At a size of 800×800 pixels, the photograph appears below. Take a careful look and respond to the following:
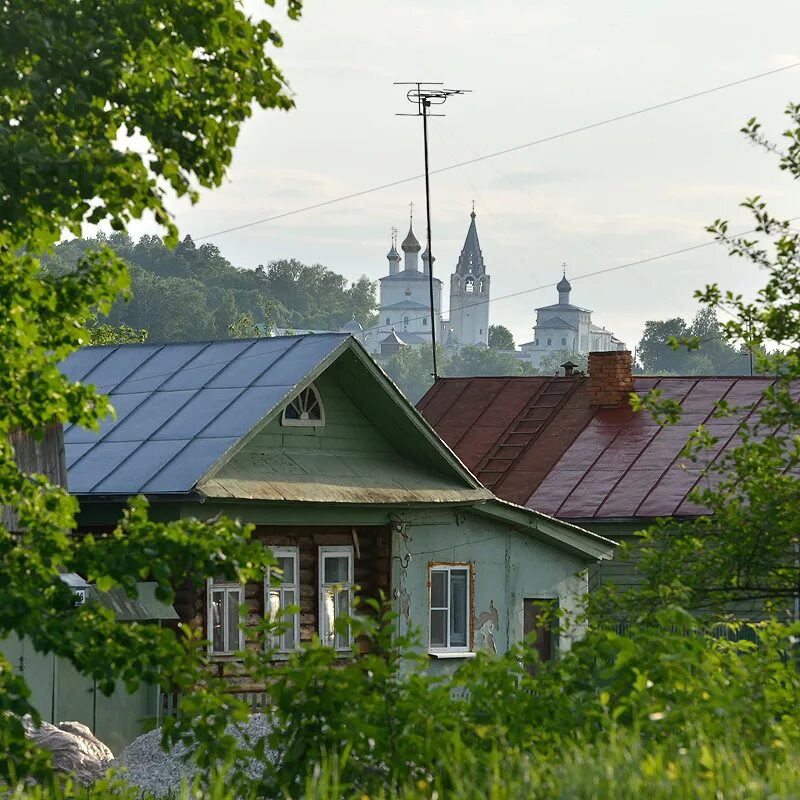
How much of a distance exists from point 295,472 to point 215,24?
36.1 feet

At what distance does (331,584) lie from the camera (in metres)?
19.5

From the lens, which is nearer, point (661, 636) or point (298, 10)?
point (661, 636)

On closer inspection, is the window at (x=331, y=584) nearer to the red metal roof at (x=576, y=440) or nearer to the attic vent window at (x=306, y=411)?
the attic vent window at (x=306, y=411)

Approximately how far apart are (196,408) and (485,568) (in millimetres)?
4820

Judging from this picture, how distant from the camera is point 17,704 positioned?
297 inches

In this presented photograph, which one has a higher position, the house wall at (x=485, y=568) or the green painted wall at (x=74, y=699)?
the house wall at (x=485, y=568)

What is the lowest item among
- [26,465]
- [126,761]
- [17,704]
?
[126,761]

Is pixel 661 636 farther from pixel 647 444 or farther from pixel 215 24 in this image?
pixel 647 444

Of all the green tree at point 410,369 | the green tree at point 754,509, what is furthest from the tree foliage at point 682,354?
the green tree at point 754,509

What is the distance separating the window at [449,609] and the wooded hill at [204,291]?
3914 inches

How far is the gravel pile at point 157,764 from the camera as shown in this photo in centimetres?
1319

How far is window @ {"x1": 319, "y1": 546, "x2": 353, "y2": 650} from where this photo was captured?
19453 millimetres

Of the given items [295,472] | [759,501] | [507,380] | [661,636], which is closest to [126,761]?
[295,472]

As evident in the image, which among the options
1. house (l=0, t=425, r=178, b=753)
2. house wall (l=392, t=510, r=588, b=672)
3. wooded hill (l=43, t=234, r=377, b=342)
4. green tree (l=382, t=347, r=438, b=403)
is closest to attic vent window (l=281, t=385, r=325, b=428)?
house wall (l=392, t=510, r=588, b=672)
